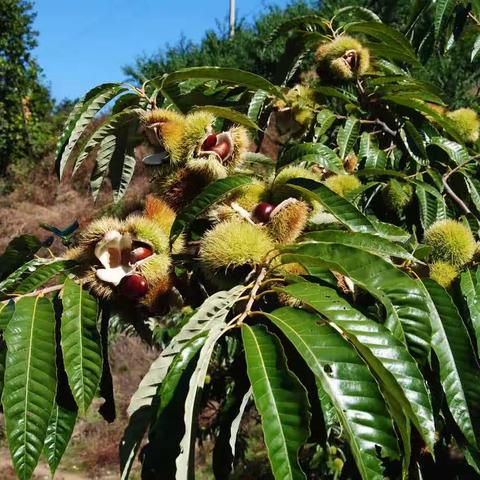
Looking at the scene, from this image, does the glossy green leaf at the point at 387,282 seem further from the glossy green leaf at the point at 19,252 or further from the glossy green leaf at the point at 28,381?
the glossy green leaf at the point at 19,252

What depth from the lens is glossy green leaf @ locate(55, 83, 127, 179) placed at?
1.18 metres

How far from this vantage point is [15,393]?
2.71ft

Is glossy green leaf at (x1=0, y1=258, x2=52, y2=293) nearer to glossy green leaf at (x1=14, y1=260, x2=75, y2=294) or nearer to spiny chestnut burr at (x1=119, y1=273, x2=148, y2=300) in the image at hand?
glossy green leaf at (x1=14, y1=260, x2=75, y2=294)

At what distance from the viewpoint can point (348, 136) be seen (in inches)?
60.9

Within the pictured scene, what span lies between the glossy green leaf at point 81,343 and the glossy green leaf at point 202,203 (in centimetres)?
16

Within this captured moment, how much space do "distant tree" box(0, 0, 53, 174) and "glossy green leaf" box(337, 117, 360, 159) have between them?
34.2ft

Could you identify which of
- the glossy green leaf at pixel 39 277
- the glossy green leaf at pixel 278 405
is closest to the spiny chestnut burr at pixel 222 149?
the glossy green leaf at pixel 39 277

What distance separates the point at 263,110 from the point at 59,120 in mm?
11456

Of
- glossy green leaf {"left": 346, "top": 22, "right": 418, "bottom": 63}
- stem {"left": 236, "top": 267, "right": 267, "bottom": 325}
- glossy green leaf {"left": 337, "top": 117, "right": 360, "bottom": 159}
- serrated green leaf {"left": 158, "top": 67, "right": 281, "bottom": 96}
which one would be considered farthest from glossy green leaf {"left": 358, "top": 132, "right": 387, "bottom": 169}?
stem {"left": 236, "top": 267, "right": 267, "bottom": 325}

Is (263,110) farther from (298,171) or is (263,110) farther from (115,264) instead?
(115,264)

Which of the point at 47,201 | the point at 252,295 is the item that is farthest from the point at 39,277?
the point at 47,201

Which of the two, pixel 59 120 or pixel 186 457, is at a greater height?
pixel 59 120

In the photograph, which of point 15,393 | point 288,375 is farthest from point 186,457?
point 15,393

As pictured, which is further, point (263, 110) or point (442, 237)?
point (263, 110)
